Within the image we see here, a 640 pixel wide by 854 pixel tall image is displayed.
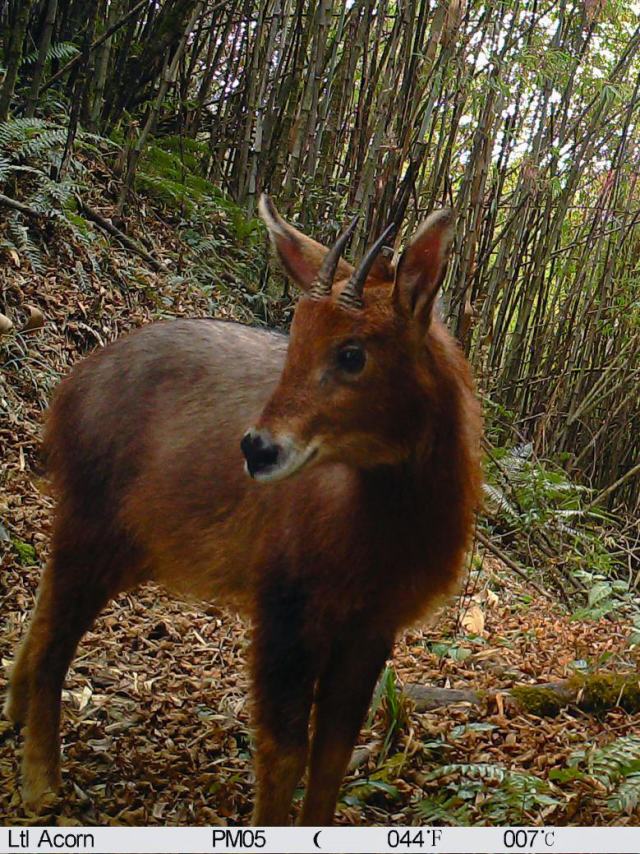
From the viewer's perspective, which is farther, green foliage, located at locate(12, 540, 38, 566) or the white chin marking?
green foliage, located at locate(12, 540, 38, 566)

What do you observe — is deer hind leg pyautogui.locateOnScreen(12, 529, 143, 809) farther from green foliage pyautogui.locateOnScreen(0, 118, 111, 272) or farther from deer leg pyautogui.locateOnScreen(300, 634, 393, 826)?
green foliage pyautogui.locateOnScreen(0, 118, 111, 272)

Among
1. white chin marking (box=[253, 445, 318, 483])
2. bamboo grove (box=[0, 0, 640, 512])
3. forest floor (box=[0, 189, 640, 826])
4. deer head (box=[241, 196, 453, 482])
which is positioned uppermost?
bamboo grove (box=[0, 0, 640, 512])

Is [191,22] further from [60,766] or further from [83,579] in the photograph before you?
[60,766]

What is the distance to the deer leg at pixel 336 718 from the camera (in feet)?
9.20

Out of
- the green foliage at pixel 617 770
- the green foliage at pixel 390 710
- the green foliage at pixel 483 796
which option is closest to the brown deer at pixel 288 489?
the green foliage at pixel 483 796

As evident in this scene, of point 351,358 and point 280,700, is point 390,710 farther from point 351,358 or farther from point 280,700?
point 351,358

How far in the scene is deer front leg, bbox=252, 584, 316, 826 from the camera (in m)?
2.64

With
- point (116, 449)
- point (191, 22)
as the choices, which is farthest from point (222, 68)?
point (116, 449)

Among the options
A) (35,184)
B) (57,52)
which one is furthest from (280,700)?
(57,52)

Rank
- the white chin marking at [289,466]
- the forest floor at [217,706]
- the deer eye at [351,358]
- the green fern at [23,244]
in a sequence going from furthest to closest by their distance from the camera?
1. the green fern at [23,244]
2. the forest floor at [217,706]
3. the deer eye at [351,358]
4. the white chin marking at [289,466]

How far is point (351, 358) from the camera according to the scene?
94.9 inches

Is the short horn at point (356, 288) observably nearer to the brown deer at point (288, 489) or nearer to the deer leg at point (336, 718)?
the brown deer at point (288, 489)

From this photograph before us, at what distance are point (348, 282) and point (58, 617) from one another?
1.54 meters

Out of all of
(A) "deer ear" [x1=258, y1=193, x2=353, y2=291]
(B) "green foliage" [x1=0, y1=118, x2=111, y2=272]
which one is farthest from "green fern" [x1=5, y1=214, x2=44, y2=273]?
(A) "deer ear" [x1=258, y1=193, x2=353, y2=291]
